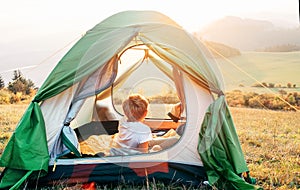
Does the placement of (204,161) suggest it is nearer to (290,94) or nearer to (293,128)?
(293,128)

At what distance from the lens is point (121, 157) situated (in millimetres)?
3385

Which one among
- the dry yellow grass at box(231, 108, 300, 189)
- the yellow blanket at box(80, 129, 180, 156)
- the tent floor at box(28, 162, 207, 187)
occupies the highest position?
the yellow blanket at box(80, 129, 180, 156)

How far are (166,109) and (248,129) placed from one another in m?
2.45

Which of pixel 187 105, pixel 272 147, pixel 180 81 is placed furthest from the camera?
pixel 272 147

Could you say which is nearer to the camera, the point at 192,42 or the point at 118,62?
the point at 192,42

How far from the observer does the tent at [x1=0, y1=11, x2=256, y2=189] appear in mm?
3225

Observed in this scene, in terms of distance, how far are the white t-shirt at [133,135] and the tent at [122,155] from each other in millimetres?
149

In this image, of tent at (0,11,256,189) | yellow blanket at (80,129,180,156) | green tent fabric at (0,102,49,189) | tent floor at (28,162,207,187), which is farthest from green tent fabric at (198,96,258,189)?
green tent fabric at (0,102,49,189)

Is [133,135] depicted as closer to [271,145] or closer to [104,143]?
[104,143]

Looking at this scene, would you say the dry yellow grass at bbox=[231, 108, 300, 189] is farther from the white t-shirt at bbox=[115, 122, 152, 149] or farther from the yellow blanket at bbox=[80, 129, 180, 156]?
the white t-shirt at bbox=[115, 122, 152, 149]

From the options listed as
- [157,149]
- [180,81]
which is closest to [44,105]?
[157,149]

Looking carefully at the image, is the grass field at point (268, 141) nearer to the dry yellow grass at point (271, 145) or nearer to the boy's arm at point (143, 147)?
the dry yellow grass at point (271, 145)

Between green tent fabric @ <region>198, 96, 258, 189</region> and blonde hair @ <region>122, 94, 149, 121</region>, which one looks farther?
blonde hair @ <region>122, 94, 149, 121</region>

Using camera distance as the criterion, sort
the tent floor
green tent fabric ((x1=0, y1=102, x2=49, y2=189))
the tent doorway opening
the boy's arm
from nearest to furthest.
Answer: green tent fabric ((x1=0, y1=102, x2=49, y2=189)), the tent floor, the boy's arm, the tent doorway opening
